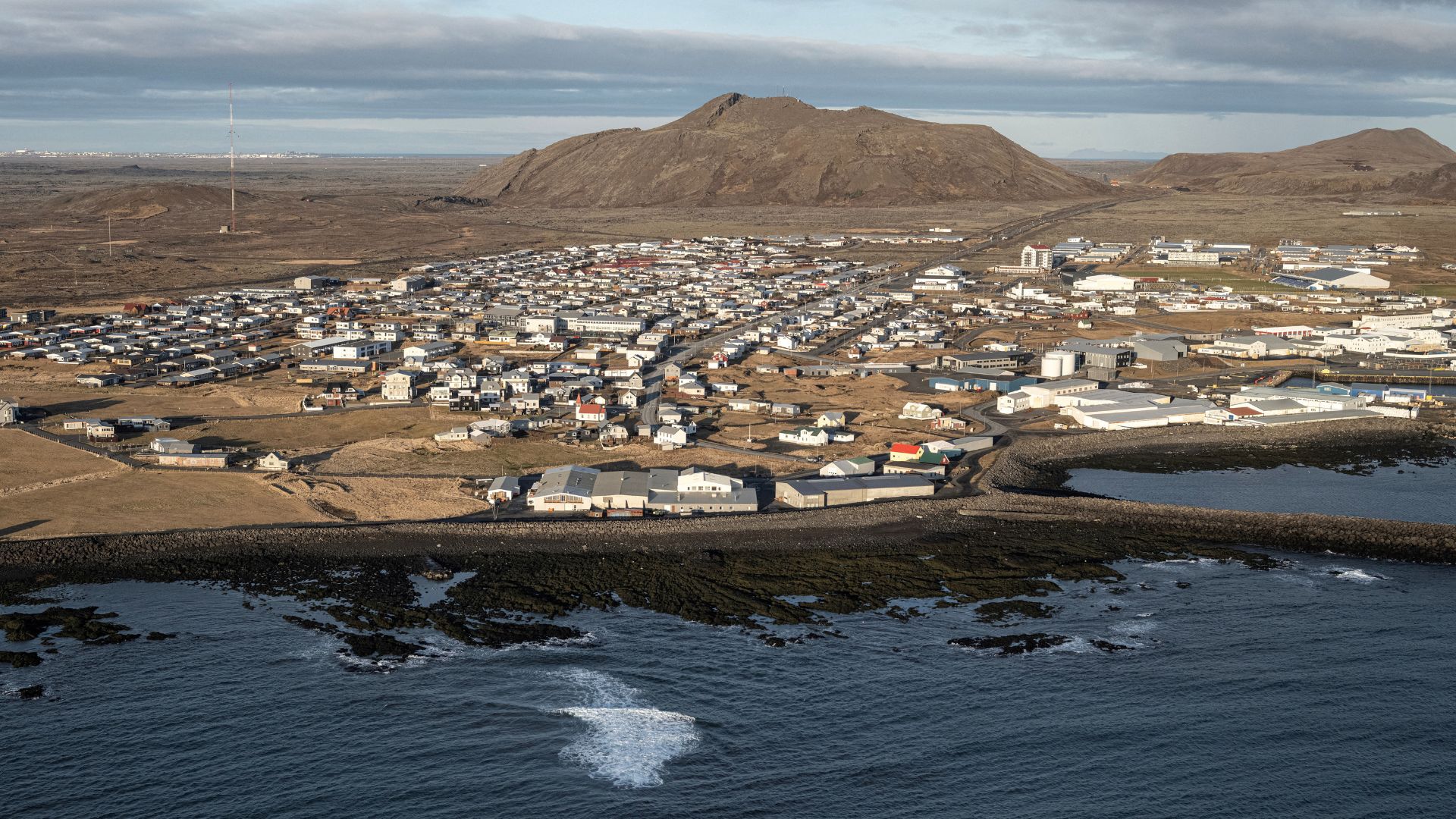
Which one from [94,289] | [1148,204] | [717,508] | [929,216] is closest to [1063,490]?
[717,508]

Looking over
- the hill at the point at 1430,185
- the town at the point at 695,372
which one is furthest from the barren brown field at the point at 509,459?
the hill at the point at 1430,185

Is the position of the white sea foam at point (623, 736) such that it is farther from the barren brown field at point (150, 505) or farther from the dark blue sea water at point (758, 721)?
the barren brown field at point (150, 505)

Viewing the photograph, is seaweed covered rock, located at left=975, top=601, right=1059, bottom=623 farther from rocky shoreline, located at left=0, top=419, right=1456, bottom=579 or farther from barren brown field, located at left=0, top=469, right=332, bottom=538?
barren brown field, located at left=0, top=469, right=332, bottom=538

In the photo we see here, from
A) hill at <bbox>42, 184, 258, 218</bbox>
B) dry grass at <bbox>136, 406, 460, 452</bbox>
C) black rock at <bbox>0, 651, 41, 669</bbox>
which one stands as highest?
hill at <bbox>42, 184, 258, 218</bbox>

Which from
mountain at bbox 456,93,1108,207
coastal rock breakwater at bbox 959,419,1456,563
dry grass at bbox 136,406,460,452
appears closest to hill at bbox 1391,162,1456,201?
mountain at bbox 456,93,1108,207

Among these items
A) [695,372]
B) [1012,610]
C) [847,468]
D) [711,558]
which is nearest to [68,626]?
[711,558]

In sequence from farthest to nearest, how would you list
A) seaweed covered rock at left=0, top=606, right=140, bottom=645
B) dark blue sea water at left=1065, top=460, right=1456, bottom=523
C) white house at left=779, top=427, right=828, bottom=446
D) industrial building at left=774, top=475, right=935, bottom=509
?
1. white house at left=779, top=427, right=828, bottom=446
2. dark blue sea water at left=1065, top=460, right=1456, bottom=523
3. industrial building at left=774, top=475, right=935, bottom=509
4. seaweed covered rock at left=0, top=606, right=140, bottom=645

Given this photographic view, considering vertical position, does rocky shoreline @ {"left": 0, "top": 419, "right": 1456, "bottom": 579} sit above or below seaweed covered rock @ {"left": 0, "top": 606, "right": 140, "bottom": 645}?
above
